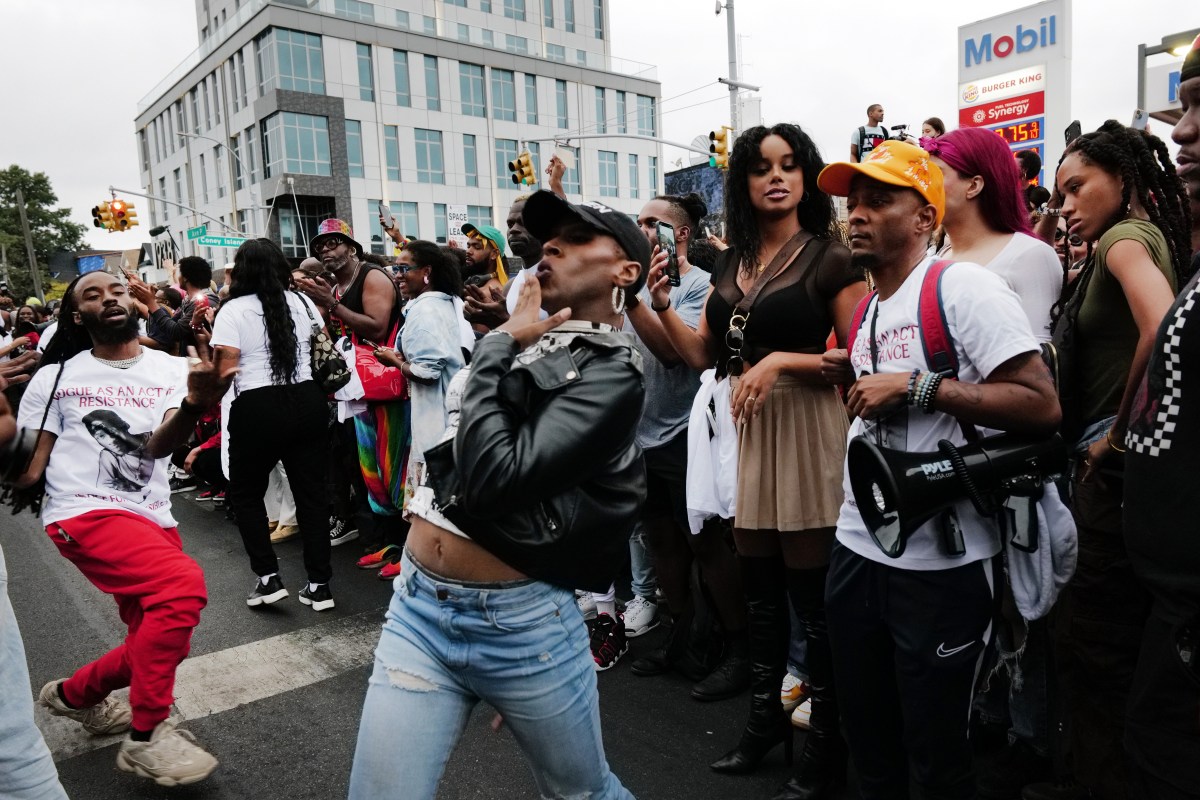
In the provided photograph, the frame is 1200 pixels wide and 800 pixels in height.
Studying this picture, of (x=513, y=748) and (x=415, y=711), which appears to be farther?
(x=513, y=748)

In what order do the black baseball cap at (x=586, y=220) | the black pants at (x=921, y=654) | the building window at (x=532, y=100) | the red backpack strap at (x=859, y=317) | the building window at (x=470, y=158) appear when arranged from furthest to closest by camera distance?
the building window at (x=532, y=100), the building window at (x=470, y=158), the red backpack strap at (x=859, y=317), the black pants at (x=921, y=654), the black baseball cap at (x=586, y=220)

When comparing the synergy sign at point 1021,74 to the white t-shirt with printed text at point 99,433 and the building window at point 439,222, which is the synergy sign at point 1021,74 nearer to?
the white t-shirt with printed text at point 99,433

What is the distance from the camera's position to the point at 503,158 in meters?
46.2

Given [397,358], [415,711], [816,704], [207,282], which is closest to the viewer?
[415,711]

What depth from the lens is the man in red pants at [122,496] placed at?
311cm

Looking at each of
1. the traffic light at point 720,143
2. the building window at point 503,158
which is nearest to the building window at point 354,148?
the building window at point 503,158

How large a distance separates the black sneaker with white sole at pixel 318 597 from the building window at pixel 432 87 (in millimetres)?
42948

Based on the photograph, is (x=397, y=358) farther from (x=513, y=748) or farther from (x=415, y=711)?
(x=415, y=711)

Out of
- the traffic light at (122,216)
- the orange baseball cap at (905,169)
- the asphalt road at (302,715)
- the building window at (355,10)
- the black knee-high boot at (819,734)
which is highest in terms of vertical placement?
the building window at (355,10)

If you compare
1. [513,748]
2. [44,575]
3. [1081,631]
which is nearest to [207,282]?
[44,575]

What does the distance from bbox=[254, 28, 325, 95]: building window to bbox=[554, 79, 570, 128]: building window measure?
13795mm

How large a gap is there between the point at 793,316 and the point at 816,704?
1.36 meters

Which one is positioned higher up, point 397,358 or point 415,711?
point 397,358

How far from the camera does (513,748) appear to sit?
3301mm
